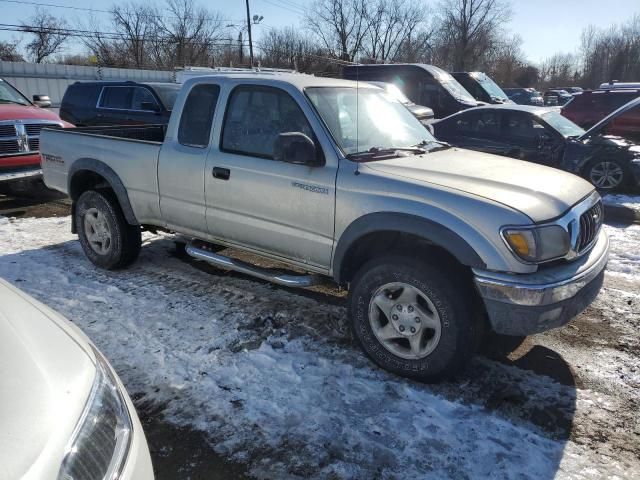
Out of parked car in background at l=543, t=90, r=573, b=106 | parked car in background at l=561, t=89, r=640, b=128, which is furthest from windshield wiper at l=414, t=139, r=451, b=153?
parked car in background at l=543, t=90, r=573, b=106

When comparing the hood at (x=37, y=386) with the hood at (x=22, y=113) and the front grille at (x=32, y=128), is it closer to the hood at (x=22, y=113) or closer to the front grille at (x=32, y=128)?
the front grille at (x=32, y=128)

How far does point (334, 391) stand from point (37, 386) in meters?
1.93

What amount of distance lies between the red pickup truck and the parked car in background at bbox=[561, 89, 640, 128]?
44.0ft

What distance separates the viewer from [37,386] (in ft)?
5.07

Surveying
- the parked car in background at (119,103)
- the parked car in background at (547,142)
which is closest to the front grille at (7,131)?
the parked car in background at (119,103)

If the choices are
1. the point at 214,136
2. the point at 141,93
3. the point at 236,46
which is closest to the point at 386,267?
the point at 214,136

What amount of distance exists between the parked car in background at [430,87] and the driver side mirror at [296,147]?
402 inches

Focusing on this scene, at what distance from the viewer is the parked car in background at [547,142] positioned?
8781 millimetres

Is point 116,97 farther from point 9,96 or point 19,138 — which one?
point 19,138

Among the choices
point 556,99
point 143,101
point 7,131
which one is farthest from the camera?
point 556,99

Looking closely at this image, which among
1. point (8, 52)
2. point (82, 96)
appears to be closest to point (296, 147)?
point (82, 96)

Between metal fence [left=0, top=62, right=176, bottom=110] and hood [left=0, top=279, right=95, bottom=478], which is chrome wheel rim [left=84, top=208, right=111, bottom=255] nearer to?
hood [left=0, top=279, right=95, bottom=478]

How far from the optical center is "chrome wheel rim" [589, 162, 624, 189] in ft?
28.9

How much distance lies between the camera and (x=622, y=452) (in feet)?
8.70
